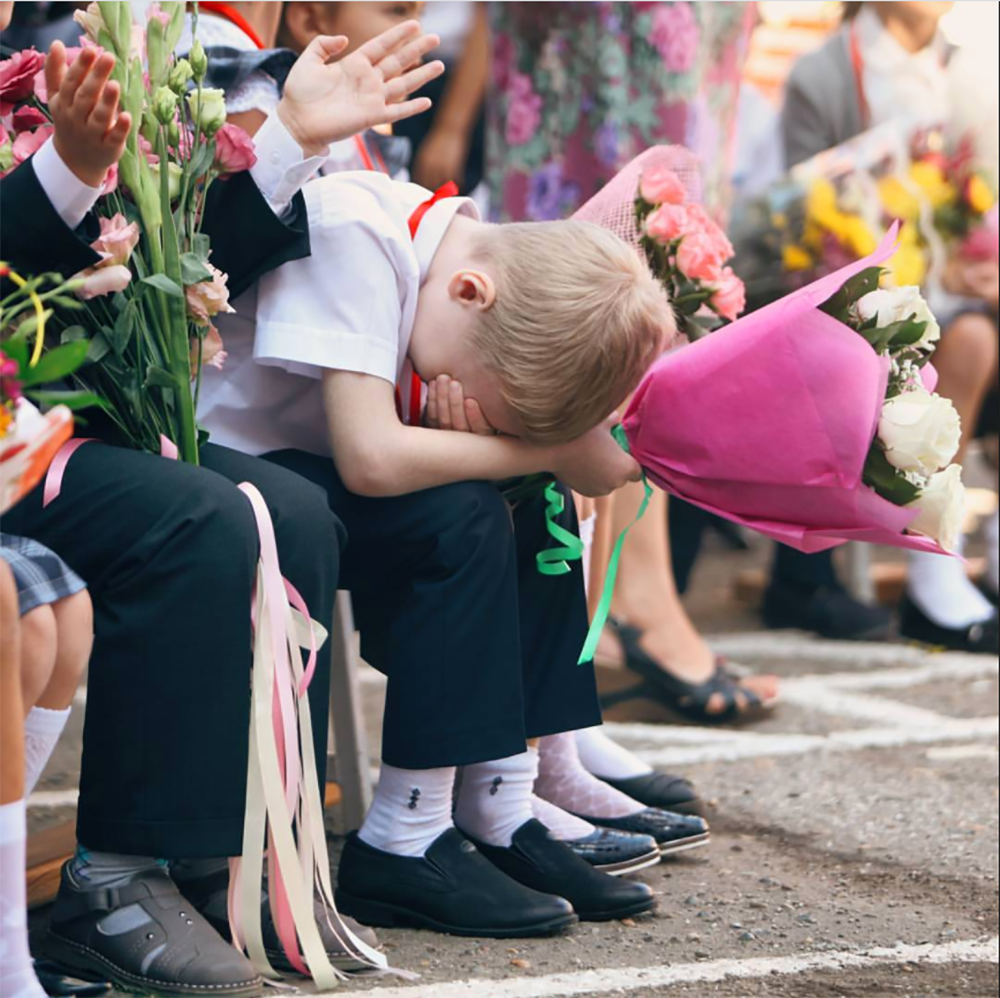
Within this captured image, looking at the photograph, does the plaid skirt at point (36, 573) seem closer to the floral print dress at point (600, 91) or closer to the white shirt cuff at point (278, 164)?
the white shirt cuff at point (278, 164)

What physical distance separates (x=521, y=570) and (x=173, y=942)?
74 centimetres

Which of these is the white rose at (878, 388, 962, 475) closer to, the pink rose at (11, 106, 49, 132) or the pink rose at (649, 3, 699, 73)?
the pink rose at (11, 106, 49, 132)

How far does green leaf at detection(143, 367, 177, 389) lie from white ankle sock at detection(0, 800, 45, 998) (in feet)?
1.67

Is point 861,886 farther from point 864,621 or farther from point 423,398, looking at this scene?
point 864,621

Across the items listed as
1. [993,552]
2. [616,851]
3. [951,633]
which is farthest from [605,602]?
[993,552]

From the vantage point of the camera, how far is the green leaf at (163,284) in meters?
1.90

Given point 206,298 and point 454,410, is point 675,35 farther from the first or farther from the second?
point 206,298

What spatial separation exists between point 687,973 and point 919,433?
0.73 m

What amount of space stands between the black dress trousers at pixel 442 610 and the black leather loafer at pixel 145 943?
37 cm

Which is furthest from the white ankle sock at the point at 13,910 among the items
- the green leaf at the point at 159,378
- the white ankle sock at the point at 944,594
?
the white ankle sock at the point at 944,594

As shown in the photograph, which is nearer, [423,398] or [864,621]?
[423,398]

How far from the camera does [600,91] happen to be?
3600mm

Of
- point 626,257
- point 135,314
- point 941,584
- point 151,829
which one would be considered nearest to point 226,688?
point 151,829

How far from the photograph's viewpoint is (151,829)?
1.90 m
